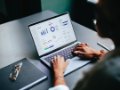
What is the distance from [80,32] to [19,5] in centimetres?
190

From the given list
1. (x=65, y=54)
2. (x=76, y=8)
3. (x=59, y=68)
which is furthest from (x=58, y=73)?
(x=76, y=8)

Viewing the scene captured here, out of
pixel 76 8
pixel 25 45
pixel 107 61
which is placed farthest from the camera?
pixel 76 8

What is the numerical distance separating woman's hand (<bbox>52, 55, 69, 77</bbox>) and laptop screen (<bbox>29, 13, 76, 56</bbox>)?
5.2 inches

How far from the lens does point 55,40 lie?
3.53 feet

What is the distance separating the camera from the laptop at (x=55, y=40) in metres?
0.98

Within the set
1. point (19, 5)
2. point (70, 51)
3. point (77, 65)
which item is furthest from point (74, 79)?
point (19, 5)

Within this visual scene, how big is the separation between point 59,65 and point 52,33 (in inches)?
11.7

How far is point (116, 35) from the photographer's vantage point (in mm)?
565

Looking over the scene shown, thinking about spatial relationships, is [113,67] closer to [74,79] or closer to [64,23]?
[74,79]

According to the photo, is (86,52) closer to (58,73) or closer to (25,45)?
(58,73)

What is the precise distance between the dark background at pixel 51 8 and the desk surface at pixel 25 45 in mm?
980

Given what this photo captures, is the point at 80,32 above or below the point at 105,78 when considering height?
below

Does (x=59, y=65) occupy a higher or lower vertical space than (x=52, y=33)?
lower

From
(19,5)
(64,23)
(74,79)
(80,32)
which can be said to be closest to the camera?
(74,79)
